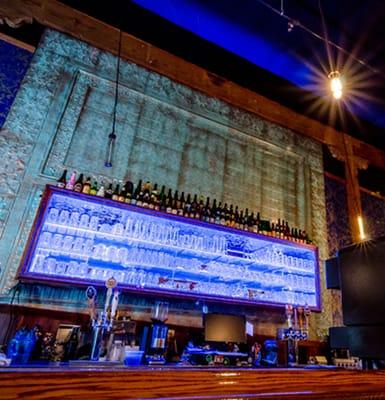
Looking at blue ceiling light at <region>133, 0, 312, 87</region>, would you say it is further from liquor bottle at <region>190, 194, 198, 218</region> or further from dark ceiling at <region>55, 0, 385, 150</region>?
liquor bottle at <region>190, 194, 198, 218</region>

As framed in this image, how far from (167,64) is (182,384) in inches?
177

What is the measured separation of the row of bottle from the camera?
3.15 m

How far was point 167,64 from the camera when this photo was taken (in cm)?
438

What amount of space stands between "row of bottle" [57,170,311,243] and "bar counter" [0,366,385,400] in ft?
8.31

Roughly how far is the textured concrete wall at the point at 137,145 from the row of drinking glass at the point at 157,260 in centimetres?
43

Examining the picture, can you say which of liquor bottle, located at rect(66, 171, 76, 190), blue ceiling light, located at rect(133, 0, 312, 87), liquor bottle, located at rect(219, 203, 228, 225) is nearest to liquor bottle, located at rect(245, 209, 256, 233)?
liquor bottle, located at rect(219, 203, 228, 225)

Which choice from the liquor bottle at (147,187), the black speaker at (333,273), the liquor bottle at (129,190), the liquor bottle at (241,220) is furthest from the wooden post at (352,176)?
the black speaker at (333,273)

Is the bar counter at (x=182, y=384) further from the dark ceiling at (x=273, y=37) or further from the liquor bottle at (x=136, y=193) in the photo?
the dark ceiling at (x=273, y=37)

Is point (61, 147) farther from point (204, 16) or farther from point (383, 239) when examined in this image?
point (383, 239)

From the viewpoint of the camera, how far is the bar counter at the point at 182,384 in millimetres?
443

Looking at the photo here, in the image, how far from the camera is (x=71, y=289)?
9.30 ft

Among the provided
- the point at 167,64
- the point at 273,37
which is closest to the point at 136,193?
the point at 167,64

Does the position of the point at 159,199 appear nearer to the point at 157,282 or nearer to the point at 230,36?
the point at 157,282

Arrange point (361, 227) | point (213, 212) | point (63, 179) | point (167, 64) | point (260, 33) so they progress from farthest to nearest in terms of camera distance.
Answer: point (361, 227)
point (167, 64)
point (260, 33)
point (213, 212)
point (63, 179)
